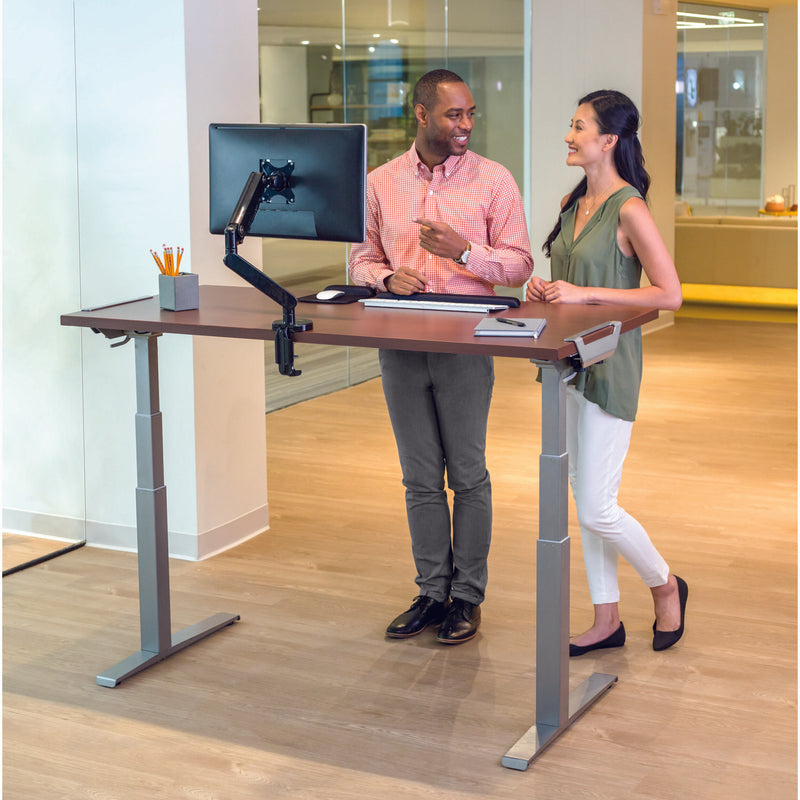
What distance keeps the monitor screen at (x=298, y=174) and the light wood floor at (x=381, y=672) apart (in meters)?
1.27

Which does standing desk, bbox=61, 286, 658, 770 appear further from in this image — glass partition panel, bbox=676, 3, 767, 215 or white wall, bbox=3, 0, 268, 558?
glass partition panel, bbox=676, 3, 767, 215

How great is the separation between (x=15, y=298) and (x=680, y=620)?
2615 millimetres

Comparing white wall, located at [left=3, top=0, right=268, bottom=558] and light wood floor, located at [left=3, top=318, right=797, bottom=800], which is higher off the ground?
white wall, located at [left=3, top=0, right=268, bottom=558]

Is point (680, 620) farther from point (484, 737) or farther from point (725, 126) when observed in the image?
point (725, 126)

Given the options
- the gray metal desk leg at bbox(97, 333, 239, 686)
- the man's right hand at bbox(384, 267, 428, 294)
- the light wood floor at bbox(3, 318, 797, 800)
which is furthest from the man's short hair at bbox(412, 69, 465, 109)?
the light wood floor at bbox(3, 318, 797, 800)

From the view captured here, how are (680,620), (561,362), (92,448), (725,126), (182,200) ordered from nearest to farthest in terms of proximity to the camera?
(561,362), (680,620), (182,200), (92,448), (725,126)

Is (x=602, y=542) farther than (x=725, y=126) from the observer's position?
No

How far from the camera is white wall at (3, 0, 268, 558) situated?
13.4 ft

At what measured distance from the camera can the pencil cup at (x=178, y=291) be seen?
10.7 ft

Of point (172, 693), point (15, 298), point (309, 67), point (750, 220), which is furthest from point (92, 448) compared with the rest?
point (750, 220)

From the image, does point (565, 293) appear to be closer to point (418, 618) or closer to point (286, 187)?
point (286, 187)

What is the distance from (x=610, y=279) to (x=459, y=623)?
1147 millimetres

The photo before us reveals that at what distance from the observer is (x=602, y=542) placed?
3.38 m

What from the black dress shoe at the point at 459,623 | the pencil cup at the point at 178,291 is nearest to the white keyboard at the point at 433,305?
the pencil cup at the point at 178,291
